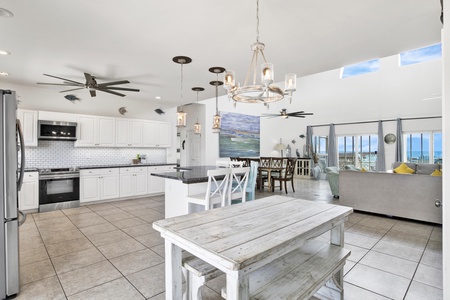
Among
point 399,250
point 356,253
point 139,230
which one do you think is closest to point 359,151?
point 399,250

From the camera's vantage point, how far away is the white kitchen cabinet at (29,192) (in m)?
4.48

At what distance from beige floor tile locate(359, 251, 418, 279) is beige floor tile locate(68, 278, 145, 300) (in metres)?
2.45

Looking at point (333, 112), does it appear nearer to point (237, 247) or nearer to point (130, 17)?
point (130, 17)

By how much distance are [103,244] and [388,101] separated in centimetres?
999

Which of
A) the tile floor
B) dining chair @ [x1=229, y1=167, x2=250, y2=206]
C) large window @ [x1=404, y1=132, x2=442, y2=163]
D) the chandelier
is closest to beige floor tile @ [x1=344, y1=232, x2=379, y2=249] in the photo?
the tile floor

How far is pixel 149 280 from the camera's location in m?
2.24

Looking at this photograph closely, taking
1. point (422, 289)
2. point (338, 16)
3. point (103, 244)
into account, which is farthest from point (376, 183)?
point (103, 244)

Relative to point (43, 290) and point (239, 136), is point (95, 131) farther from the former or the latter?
point (239, 136)

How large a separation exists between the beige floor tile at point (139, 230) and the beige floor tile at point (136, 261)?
68 cm

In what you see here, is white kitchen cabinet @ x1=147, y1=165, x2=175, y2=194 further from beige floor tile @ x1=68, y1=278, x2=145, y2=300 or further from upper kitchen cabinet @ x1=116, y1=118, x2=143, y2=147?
beige floor tile @ x1=68, y1=278, x2=145, y2=300

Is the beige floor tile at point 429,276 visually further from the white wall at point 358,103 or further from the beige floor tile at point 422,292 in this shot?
the white wall at point 358,103

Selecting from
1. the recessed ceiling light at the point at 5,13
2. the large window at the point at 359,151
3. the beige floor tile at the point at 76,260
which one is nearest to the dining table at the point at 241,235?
the beige floor tile at the point at 76,260

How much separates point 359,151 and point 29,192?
1076 centimetres

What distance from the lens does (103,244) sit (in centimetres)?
310
